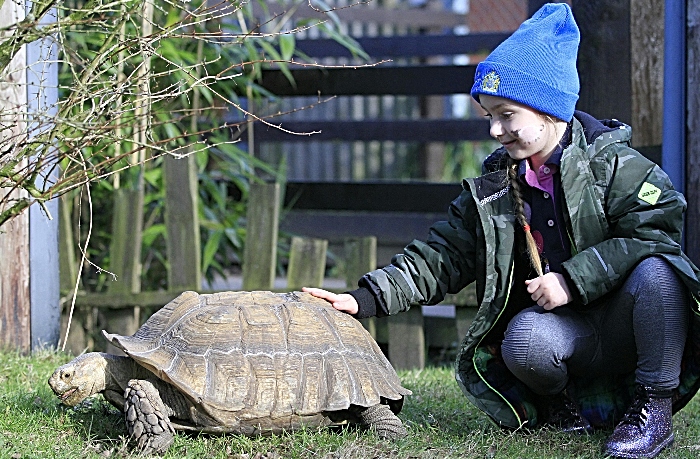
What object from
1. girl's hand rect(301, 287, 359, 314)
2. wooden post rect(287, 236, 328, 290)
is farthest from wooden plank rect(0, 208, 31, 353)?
girl's hand rect(301, 287, 359, 314)

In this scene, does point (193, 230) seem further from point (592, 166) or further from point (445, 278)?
point (592, 166)

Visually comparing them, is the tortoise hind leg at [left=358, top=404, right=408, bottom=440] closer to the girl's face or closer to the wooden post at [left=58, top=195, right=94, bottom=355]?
the girl's face

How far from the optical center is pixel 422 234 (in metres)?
6.88

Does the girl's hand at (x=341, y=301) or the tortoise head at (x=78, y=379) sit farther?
the girl's hand at (x=341, y=301)

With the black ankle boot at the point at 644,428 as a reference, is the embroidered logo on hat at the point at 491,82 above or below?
above

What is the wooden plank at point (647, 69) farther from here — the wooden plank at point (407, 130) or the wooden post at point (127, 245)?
the wooden post at point (127, 245)

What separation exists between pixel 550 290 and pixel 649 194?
476mm

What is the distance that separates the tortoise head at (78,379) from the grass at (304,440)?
13 centimetres

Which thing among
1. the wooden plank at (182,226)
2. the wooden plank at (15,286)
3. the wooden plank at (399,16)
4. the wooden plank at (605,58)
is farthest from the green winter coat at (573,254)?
the wooden plank at (399,16)

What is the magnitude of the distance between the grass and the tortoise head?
130 mm

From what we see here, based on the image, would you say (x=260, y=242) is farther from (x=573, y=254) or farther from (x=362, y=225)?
(x=573, y=254)

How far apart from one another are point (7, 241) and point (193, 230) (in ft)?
3.97

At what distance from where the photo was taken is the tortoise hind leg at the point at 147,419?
120 inches

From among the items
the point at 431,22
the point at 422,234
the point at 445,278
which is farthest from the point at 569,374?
the point at 431,22
